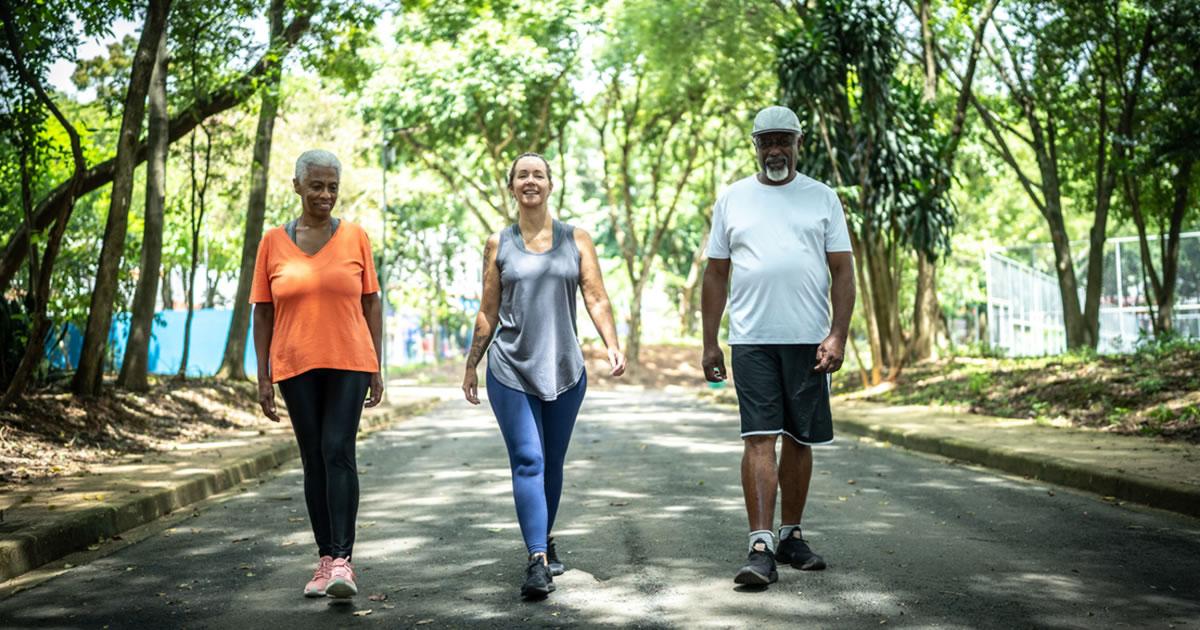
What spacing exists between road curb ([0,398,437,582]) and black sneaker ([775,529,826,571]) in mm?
3890

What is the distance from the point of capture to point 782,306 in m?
6.02

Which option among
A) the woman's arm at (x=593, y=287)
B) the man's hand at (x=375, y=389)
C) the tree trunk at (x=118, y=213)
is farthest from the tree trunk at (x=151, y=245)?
the woman's arm at (x=593, y=287)

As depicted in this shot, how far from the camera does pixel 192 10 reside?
1538 centimetres

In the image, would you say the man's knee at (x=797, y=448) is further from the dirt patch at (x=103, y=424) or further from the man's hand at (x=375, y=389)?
the dirt patch at (x=103, y=424)

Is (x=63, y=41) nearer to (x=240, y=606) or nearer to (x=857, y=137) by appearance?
(x=240, y=606)

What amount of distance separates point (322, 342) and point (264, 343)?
1.41 feet

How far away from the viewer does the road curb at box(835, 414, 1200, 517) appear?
322 inches

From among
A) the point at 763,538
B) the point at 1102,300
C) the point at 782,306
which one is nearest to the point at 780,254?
the point at 782,306

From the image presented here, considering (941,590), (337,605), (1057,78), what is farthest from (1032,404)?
(337,605)

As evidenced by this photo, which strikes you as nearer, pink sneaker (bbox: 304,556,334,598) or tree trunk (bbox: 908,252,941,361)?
pink sneaker (bbox: 304,556,334,598)

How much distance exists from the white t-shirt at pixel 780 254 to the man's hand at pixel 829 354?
0.23 ft

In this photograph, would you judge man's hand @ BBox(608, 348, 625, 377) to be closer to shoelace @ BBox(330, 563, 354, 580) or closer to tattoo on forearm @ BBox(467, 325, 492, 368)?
tattoo on forearm @ BBox(467, 325, 492, 368)

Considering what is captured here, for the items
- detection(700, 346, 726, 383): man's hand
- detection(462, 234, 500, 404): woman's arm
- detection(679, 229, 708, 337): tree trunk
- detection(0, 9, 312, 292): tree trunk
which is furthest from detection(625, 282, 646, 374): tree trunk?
detection(462, 234, 500, 404): woman's arm

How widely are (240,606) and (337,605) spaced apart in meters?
0.43
